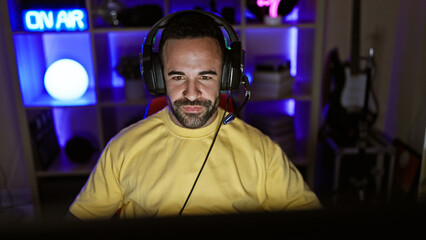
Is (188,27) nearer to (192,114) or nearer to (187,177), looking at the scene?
(192,114)

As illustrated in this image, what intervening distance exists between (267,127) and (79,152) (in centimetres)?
114

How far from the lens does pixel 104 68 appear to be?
7.59ft

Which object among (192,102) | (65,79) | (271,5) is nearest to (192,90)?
(192,102)

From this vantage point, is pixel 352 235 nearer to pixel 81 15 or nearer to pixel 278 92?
pixel 278 92

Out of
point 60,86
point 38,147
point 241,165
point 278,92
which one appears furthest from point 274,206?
point 38,147

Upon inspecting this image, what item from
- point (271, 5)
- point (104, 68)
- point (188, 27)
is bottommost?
point (104, 68)

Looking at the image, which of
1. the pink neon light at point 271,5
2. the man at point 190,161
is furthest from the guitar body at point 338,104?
the man at point 190,161

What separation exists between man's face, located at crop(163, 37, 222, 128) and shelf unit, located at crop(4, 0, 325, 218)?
993 millimetres

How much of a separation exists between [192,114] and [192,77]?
0.35 ft

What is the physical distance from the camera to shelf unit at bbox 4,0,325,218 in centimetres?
211

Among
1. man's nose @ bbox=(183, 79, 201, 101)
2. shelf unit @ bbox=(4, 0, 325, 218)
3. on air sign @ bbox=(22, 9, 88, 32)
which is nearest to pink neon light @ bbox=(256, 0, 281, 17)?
shelf unit @ bbox=(4, 0, 325, 218)

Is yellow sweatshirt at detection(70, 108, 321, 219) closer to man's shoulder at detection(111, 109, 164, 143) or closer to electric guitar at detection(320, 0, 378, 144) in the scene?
man's shoulder at detection(111, 109, 164, 143)

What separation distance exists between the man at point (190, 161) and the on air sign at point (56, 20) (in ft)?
3.81

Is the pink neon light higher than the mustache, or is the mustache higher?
the pink neon light
